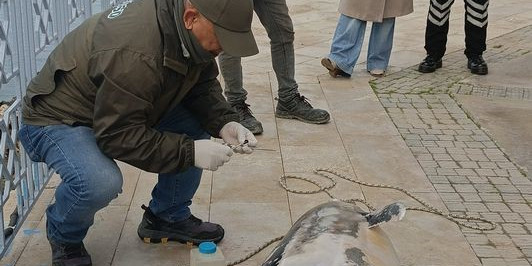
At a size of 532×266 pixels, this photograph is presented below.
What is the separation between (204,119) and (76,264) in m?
0.82

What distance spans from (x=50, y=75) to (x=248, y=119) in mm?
2269

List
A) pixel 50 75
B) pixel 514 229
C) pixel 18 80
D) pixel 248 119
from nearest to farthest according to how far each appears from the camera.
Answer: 1. pixel 50 75
2. pixel 18 80
3. pixel 514 229
4. pixel 248 119

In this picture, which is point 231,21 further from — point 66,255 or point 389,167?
point 389,167

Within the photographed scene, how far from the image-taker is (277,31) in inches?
208

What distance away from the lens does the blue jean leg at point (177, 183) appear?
11.3 feet

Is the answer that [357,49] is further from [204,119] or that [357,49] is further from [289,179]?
[204,119]

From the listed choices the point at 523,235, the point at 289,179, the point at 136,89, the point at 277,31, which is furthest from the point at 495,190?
the point at 136,89

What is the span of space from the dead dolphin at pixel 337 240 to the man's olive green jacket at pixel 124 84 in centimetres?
59

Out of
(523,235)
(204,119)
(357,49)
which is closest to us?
(204,119)

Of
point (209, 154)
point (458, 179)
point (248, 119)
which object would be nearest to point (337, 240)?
point (209, 154)

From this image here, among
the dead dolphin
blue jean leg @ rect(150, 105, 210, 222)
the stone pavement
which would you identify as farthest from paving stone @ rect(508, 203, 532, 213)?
blue jean leg @ rect(150, 105, 210, 222)

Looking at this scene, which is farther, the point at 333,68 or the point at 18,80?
the point at 333,68

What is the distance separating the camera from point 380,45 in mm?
6770

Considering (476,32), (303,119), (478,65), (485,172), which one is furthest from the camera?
(478,65)
